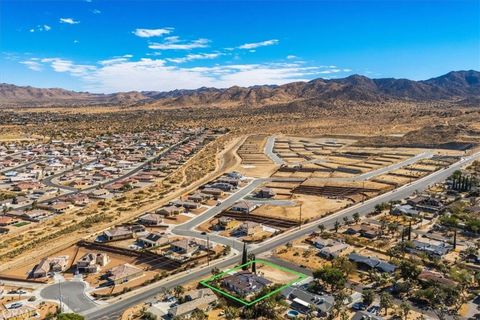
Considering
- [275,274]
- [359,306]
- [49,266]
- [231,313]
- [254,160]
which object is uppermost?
[254,160]

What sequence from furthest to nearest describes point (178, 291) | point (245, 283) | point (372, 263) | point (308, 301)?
point (372, 263) → point (245, 283) → point (178, 291) → point (308, 301)

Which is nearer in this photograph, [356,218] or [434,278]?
[434,278]

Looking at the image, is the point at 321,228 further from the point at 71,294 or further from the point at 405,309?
the point at 71,294

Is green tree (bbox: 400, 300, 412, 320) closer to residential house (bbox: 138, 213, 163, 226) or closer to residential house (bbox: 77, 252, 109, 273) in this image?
residential house (bbox: 77, 252, 109, 273)

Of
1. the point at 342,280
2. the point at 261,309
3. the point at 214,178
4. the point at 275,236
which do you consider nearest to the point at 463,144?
the point at 214,178

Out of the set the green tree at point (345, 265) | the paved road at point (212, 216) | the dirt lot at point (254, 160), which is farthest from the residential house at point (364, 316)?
the dirt lot at point (254, 160)

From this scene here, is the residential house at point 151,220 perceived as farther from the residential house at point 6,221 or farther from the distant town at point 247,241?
the residential house at point 6,221

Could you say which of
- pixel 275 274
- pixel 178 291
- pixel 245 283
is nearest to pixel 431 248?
pixel 275 274

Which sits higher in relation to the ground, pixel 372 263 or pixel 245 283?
pixel 372 263
